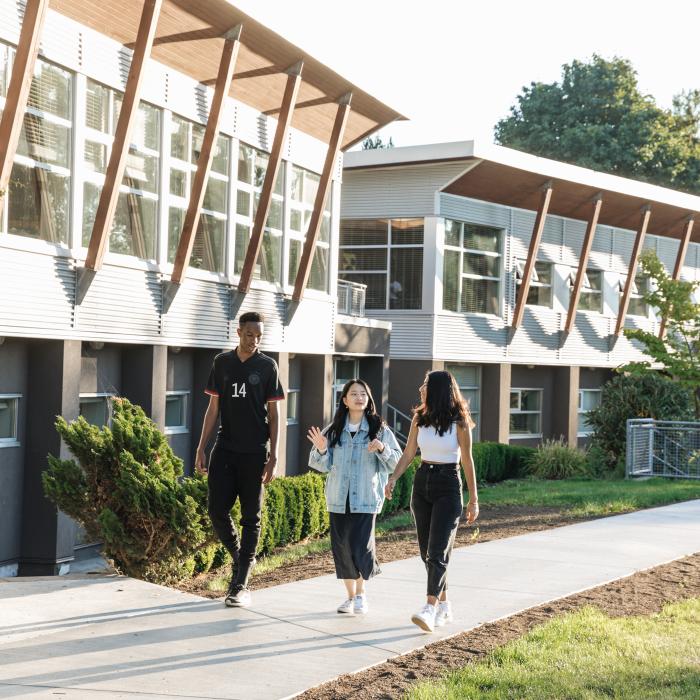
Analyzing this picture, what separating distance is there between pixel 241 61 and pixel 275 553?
8.51 meters

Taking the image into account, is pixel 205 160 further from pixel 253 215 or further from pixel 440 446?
pixel 440 446

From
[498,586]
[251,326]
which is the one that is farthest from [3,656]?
[498,586]

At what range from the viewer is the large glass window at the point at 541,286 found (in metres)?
32.7

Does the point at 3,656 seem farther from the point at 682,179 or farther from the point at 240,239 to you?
the point at 682,179

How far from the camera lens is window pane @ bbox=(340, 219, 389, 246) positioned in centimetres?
3034

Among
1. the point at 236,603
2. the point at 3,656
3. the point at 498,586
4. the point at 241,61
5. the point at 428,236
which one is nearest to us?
the point at 3,656

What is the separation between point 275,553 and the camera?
14586 mm

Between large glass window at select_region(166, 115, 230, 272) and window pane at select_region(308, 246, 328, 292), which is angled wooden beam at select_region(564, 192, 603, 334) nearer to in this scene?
window pane at select_region(308, 246, 328, 292)

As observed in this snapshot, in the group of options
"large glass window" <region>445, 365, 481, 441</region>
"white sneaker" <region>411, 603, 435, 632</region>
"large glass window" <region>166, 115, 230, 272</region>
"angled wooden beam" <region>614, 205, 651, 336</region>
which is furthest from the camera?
"angled wooden beam" <region>614, 205, 651, 336</region>

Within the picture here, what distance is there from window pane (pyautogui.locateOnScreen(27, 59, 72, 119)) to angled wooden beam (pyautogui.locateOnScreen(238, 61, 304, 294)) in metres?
5.08

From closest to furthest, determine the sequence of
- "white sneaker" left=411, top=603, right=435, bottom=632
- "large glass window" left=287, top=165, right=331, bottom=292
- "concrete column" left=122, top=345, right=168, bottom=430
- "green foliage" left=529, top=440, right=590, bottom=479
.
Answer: "white sneaker" left=411, top=603, right=435, bottom=632 < "concrete column" left=122, top=345, right=168, bottom=430 < "large glass window" left=287, top=165, right=331, bottom=292 < "green foliage" left=529, top=440, right=590, bottom=479

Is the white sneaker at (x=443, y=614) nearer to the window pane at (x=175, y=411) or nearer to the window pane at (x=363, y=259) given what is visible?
the window pane at (x=175, y=411)

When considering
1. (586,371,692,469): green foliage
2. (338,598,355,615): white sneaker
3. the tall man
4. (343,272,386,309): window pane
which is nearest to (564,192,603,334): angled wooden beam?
(586,371,692,469): green foliage

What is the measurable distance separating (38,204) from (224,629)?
827cm
